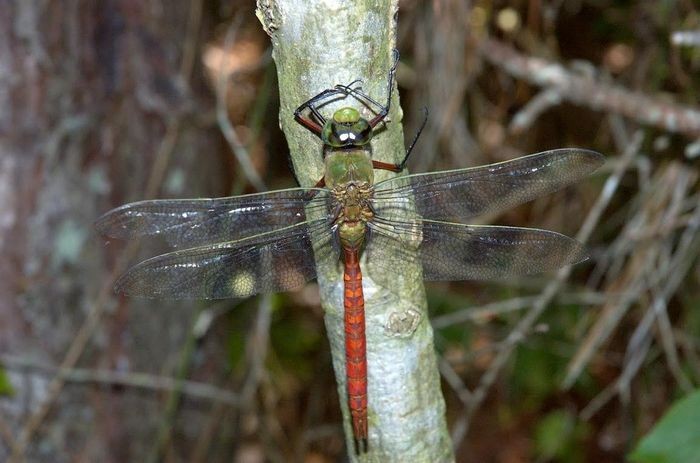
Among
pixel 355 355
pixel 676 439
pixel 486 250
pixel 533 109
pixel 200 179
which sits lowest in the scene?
pixel 676 439

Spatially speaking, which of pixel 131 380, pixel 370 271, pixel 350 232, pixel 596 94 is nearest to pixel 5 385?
pixel 131 380

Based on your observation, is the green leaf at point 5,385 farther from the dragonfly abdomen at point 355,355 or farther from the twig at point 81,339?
the dragonfly abdomen at point 355,355

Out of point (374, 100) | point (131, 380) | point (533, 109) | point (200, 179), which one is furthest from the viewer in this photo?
point (200, 179)

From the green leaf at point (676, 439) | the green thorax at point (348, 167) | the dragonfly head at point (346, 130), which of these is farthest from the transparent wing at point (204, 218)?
the green leaf at point (676, 439)

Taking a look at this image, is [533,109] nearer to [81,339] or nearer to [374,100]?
[374,100]

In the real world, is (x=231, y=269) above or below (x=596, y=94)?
below

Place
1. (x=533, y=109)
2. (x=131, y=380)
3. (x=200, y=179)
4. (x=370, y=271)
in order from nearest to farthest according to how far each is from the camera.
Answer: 1. (x=370, y=271)
2. (x=533, y=109)
3. (x=131, y=380)
4. (x=200, y=179)

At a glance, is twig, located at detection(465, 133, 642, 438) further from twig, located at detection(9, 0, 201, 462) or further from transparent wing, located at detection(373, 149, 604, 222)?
twig, located at detection(9, 0, 201, 462)

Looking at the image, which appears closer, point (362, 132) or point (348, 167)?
point (362, 132)
